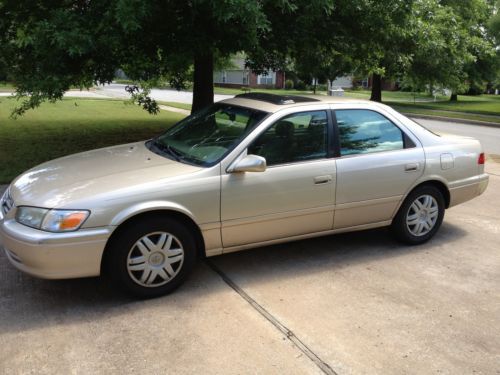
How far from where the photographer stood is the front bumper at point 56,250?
350 centimetres

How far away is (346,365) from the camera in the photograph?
3.12m

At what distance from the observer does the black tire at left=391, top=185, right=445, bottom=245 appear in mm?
5066

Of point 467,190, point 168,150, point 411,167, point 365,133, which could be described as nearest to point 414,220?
point 411,167

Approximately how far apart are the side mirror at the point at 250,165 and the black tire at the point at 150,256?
0.63m

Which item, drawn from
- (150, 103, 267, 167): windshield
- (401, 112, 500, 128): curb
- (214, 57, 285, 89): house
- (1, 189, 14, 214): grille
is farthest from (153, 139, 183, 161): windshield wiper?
(214, 57, 285, 89): house

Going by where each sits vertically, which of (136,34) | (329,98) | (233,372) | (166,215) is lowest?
(233,372)

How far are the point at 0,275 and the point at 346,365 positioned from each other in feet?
9.81

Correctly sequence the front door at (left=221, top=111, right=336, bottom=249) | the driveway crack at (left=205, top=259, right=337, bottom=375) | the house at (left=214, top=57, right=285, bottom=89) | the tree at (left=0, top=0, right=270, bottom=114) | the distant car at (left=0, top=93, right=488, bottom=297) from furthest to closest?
1. the house at (left=214, top=57, right=285, bottom=89)
2. the tree at (left=0, top=0, right=270, bottom=114)
3. the front door at (left=221, top=111, right=336, bottom=249)
4. the distant car at (left=0, top=93, right=488, bottom=297)
5. the driveway crack at (left=205, top=259, right=337, bottom=375)

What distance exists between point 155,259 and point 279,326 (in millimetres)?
1075

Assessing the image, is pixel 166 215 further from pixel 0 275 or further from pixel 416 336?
pixel 416 336

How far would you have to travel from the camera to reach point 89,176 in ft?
13.2

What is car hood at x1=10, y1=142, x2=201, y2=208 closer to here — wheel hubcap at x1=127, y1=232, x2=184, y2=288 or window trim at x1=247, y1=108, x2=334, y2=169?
wheel hubcap at x1=127, y1=232, x2=184, y2=288

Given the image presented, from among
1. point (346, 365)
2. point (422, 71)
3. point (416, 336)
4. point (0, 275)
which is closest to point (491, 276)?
point (416, 336)

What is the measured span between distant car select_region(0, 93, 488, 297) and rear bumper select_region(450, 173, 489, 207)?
2cm
